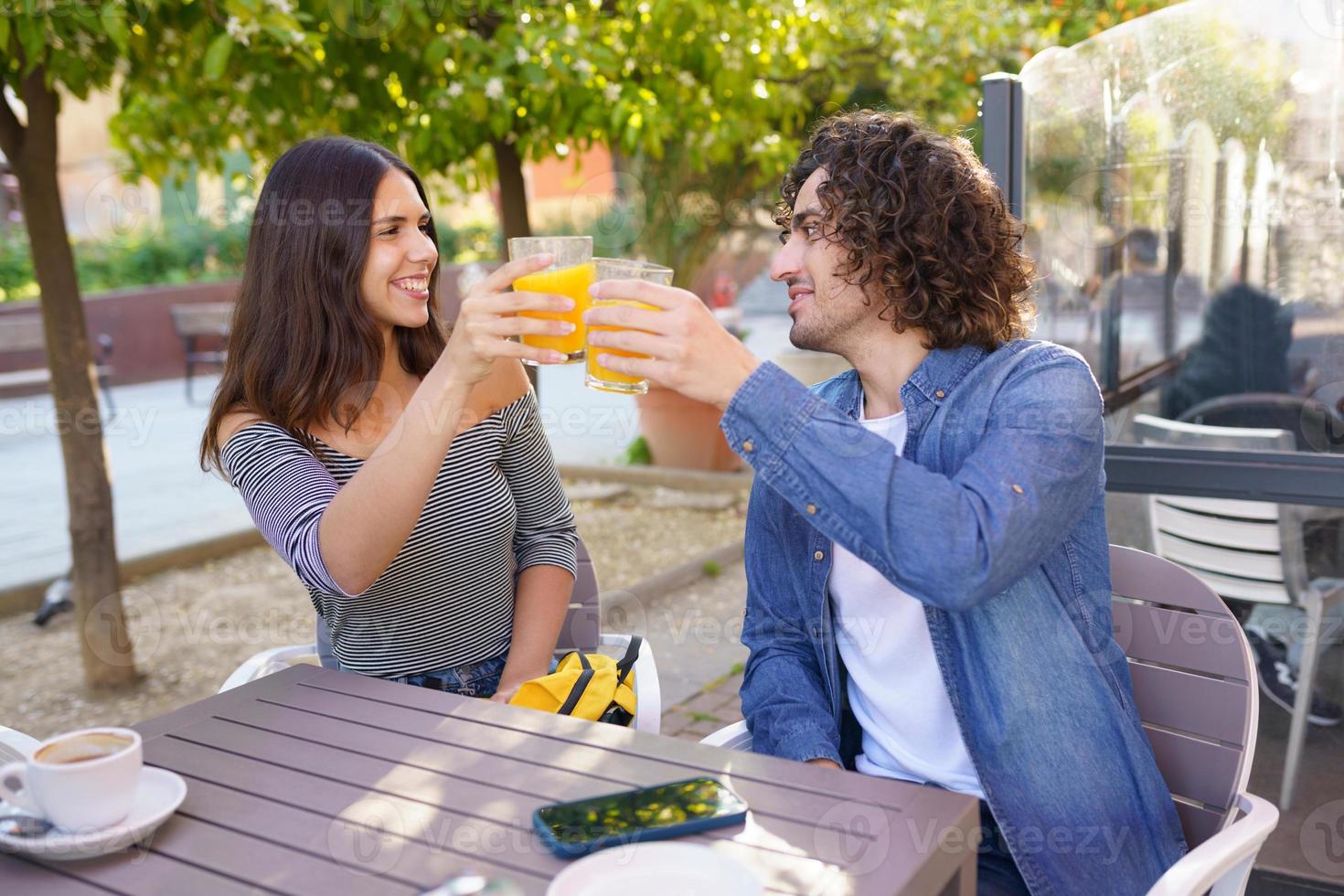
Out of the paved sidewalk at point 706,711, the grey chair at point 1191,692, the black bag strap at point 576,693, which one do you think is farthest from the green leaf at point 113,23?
the paved sidewalk at point 706,711

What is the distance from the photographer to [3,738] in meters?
1.50

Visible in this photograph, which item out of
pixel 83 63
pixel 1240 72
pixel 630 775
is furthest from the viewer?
pixel 83 63

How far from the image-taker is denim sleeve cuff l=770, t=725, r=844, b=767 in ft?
5.22

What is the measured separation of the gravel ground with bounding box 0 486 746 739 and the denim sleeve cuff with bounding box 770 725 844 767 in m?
2.69

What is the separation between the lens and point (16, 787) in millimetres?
1196

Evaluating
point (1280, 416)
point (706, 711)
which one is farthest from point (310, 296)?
point (1280, 416)

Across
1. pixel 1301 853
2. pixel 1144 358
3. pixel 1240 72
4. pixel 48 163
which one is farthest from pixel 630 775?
pixel 48 163

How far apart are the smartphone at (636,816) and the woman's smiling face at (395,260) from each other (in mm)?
1165

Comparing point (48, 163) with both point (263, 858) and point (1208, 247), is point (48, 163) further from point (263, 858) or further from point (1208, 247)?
point (1208, 247)

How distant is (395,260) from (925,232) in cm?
99

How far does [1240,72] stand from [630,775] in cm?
238

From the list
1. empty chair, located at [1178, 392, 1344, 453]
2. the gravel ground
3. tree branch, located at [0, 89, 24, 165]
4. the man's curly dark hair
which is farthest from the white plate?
tree branch, located at [0, 89, 24, 165]

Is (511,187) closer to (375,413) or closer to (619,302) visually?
(375,413)

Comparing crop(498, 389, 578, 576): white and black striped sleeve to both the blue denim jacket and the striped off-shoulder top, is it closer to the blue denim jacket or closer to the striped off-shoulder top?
the striped off-shoulder top
